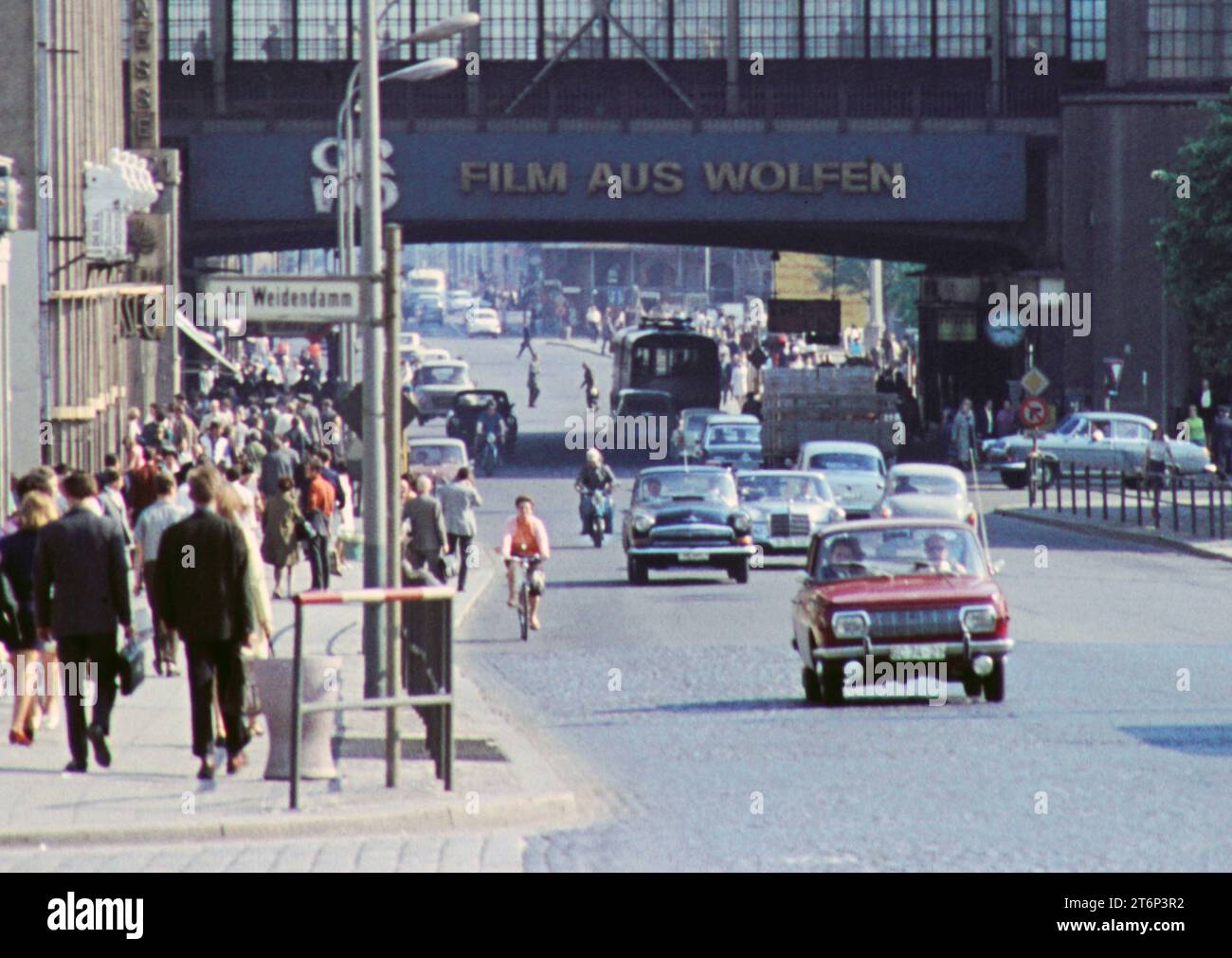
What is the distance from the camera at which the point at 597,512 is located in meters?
40.4

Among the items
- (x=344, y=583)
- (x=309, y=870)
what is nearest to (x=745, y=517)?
(x=344, y=583)

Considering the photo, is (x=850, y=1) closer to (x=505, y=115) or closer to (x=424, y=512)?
(x=505, y=115)

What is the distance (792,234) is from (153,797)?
57.1m

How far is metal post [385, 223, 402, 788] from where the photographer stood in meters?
14.6

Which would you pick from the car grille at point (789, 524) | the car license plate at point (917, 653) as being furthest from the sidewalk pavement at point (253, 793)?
the car grille at point (789, 524)

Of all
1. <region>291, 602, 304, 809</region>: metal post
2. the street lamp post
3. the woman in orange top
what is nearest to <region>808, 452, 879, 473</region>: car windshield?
the woman in orange top

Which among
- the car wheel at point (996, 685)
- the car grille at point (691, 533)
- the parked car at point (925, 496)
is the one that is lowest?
the car wheel at point (996, 685)

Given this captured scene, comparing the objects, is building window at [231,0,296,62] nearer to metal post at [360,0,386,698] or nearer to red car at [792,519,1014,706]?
red car at [792,519,1014,706]

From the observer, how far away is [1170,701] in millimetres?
19281

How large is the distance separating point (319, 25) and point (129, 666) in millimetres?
52182

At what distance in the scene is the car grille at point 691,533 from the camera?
110 feet

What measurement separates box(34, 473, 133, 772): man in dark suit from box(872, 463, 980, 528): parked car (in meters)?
21.9

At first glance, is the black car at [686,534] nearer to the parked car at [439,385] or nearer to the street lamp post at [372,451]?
the street lamp post at [372,451]

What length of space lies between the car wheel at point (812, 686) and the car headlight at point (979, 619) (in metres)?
1.42
